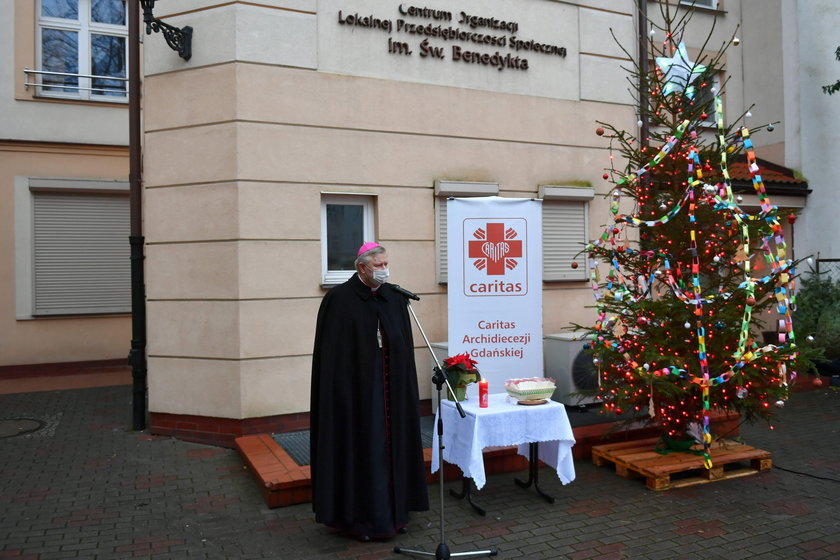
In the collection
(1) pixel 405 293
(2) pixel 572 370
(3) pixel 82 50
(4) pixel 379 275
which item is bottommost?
(2) pixel 572 370

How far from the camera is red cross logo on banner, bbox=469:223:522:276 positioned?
6.77m

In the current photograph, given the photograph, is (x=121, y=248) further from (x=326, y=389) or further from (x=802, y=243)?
(x=802, y=243)

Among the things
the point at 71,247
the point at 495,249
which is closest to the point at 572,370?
the point at 495,249

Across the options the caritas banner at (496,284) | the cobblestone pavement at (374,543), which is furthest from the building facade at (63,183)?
the caritas banner at (496,284)

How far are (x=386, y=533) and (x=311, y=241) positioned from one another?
362 cm

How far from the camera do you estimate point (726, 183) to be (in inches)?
250

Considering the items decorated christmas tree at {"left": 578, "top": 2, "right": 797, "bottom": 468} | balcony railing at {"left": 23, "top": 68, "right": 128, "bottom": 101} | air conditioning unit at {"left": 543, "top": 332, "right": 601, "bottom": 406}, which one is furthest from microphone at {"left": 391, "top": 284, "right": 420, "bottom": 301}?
balcony railing at {"left": 23, "top": 68, "right": 128, "bottom": 101}

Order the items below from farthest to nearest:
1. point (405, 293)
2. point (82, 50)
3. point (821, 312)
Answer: point (82, 50) < point (821, 312) < point (405, 293)

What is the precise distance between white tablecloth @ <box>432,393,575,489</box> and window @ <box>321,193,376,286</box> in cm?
265

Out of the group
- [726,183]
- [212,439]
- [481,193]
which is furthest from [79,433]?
[726,183]

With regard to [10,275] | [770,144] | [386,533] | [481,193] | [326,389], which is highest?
[770,144]

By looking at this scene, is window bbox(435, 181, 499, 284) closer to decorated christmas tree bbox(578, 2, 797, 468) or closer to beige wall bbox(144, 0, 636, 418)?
beige wall bbox(144, 0, 636, 418)

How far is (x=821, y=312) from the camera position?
11.7 metres

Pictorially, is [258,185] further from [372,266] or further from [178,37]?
[372,266]
